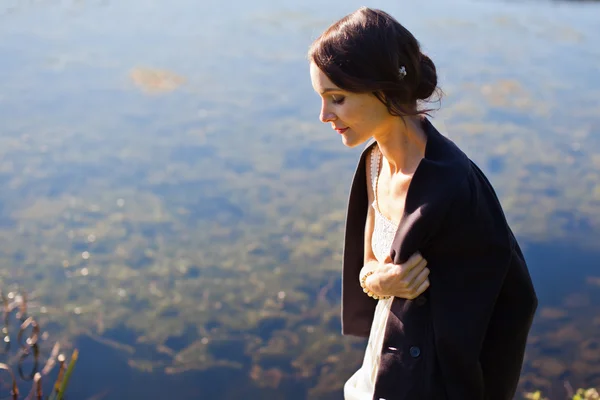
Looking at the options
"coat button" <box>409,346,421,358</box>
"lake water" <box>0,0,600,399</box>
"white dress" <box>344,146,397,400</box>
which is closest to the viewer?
"coat button" <box>409,346,421,358</box>

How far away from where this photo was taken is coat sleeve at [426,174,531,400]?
1.53 m

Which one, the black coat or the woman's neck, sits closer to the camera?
the black coat

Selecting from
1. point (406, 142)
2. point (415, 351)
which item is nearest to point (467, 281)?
Answer: point (415, 351)

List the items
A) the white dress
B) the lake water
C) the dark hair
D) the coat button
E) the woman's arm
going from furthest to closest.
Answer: the lake water → the woman's arm → the white dress → the coat button → the dark hair

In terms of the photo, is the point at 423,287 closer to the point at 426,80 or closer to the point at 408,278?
the point at 408,278

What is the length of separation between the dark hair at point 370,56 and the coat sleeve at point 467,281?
0.24 metres

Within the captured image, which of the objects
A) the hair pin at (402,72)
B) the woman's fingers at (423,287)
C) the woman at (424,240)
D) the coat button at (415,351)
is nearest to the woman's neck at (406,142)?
the woman at (424,240)

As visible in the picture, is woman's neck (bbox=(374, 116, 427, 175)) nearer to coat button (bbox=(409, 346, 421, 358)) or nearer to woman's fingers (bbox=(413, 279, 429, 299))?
woman's fingers (bbox=(413, 279, 429, 299))

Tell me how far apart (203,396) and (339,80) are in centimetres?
259

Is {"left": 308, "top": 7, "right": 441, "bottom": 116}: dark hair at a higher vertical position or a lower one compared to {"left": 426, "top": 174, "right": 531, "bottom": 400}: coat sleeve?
higher

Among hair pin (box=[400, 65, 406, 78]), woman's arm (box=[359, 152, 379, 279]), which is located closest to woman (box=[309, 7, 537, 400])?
hair pin (box=[400, 65, 406, 78])

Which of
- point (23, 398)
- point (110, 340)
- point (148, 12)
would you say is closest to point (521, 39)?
point (148, 12)

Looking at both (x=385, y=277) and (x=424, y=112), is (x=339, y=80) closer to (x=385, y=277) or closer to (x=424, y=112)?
(x=424, y=112)

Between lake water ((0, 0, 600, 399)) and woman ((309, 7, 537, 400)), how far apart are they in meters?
2.31
